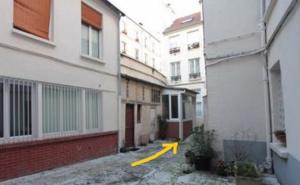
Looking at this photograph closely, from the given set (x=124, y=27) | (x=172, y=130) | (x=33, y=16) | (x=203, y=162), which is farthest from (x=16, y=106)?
(x=124, y=27)

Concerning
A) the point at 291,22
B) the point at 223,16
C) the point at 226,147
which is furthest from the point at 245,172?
the point at 223,16

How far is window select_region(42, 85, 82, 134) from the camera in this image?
329 inches

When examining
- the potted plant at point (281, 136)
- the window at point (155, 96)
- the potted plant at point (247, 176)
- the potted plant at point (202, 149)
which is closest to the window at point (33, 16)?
the potted plant at point (202, 149)

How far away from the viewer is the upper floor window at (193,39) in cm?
2952

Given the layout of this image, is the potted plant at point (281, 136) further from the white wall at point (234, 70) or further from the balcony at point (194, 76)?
the balcony at point (194, 76)

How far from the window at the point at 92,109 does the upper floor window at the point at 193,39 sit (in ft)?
66.9

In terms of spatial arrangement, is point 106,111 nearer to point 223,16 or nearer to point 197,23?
point 223,16

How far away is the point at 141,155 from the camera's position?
1135 centimetres

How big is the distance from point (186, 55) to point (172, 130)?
14.1 m

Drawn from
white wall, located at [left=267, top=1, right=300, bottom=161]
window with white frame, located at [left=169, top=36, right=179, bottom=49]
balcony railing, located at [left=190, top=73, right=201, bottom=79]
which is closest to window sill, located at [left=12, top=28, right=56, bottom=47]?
white wall, located at [left=267, top=1, right=300, bottom=161]

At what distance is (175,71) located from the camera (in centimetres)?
3092

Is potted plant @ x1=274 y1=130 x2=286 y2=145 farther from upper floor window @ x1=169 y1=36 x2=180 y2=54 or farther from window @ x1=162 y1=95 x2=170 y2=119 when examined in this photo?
upper floor window @ x1=169 y1=36 x2=180 y2=54

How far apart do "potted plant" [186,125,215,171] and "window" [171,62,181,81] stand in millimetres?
22063

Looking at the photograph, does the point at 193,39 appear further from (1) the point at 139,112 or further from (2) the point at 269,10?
(2) the point at 269,10
